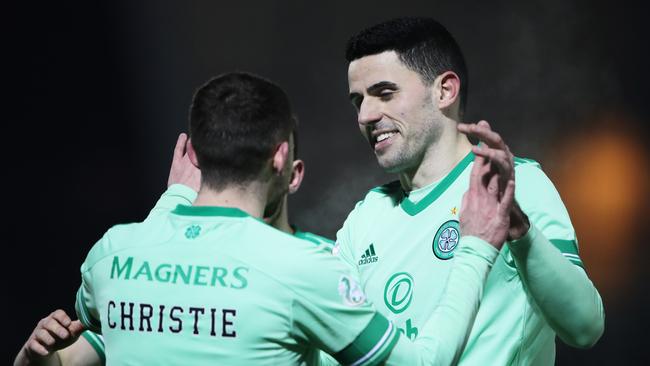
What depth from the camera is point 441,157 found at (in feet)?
7.36

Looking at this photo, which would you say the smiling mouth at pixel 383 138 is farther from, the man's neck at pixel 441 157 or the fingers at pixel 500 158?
the fingers at pixel 500 158

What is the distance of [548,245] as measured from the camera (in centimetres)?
174

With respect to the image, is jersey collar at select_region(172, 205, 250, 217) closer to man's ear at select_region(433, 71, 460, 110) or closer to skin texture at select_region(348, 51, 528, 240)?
skin texture at select_region(348, 51, 528, 240)

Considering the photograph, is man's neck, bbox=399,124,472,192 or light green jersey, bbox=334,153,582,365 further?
man's neck, bbox=399,124,472,192

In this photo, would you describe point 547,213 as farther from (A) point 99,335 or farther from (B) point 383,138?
(A) point 99,335

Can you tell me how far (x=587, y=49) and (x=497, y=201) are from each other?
283 centimetres

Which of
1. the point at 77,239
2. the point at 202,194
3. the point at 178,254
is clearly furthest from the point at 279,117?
the point at 77,239

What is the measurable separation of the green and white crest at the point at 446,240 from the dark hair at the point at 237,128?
0.63m

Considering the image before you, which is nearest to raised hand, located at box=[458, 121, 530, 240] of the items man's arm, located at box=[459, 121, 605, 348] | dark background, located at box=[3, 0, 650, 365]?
man's arm, located at box=[459, 121, 605, 348]

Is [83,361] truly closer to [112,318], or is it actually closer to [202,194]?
[112,318]

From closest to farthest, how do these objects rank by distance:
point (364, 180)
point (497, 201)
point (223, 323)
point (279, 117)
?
point (223, 323)
point (279, 117)
point (497, 201)
point (364, 180)

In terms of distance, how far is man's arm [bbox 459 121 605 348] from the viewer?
1721mm

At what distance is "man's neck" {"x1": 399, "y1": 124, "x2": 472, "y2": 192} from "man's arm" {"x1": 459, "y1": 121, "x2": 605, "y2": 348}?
1.64 feet

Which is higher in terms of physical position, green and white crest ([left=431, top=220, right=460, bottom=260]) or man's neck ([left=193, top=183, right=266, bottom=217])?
man's neck ([left=193, top=183, right=266, bottom=217])
